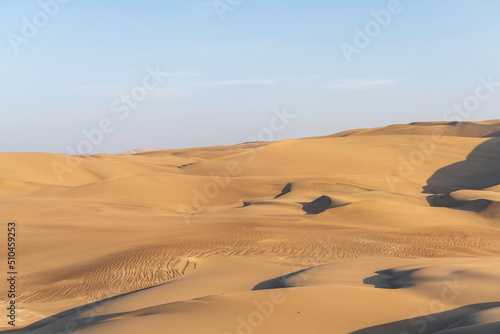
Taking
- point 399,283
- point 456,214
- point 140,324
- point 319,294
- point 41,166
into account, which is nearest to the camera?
point 140,324

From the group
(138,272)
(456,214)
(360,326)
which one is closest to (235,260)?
(138,272)

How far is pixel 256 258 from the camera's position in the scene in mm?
10602

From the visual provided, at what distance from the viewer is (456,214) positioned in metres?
16.4

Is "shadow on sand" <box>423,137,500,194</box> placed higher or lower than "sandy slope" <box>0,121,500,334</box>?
lower

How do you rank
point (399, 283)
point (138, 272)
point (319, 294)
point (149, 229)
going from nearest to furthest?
point (319, 294), point (399, 283), point (138, 272), point (149, 229)

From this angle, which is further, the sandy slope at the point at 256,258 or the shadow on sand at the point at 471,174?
the shadow on sand at the point at 471,174

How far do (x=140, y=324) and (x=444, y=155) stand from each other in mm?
37872

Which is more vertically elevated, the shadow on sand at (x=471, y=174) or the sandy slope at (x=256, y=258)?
the sandy slope at (x=256, y=258)

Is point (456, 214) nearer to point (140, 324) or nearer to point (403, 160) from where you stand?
point (140, 324)

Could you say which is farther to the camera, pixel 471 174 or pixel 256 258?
pixel 471 174

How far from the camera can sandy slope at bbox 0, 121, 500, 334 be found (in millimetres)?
5402

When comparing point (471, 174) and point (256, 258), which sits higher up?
point (256, 258)

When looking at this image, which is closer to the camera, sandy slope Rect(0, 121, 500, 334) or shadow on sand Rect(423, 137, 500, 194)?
sandy slope Rect(0, 121, 500, 334)

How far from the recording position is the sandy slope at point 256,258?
5402 mm
